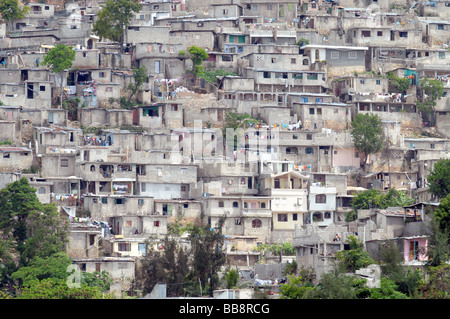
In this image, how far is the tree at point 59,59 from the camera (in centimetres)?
5603

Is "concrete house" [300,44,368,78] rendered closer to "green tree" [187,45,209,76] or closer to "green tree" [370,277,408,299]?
"green tree" [187,45,209,76]

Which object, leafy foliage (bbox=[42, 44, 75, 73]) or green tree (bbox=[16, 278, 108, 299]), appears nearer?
green tree (bbox=[16, 278, 108, 299])

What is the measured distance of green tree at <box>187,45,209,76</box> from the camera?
59031 mm

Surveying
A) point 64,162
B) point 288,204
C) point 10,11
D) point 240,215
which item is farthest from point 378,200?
point 10,11

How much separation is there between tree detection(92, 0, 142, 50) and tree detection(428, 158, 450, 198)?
18977mm

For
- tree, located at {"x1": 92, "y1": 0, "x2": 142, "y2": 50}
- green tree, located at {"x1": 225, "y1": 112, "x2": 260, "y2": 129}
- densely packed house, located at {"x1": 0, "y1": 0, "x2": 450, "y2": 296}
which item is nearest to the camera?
densely packed house, located at {"x1": 0, "y1": 0, "x2": 450, "y2": 296}

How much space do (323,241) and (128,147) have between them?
11.9m

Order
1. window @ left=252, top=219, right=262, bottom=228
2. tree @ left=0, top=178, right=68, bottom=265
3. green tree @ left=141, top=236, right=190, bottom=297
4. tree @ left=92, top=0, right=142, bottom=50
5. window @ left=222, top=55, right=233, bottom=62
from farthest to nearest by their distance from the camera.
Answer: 1. tree @ left=92, top=0, right=142, bottom=50
2. window @ left=222, top=55, right=233, bottom=62
3. window @ left=252, top=219, right=262, bottom=228
4. tree @ left=0, top=178, right=68, bottom=265
5. green tree @ left=141, top=236, right=190, bottom=297

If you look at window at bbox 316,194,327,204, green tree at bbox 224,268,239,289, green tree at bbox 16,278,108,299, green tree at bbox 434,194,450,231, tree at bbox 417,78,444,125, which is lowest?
green tree at bbox 16,278,108,299

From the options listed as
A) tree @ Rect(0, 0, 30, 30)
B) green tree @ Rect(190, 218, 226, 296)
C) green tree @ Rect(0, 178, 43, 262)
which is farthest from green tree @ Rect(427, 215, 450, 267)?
tree @ Rect(0, 0, 30, 30)

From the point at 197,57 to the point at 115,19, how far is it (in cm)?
459

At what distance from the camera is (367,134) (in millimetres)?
53906
